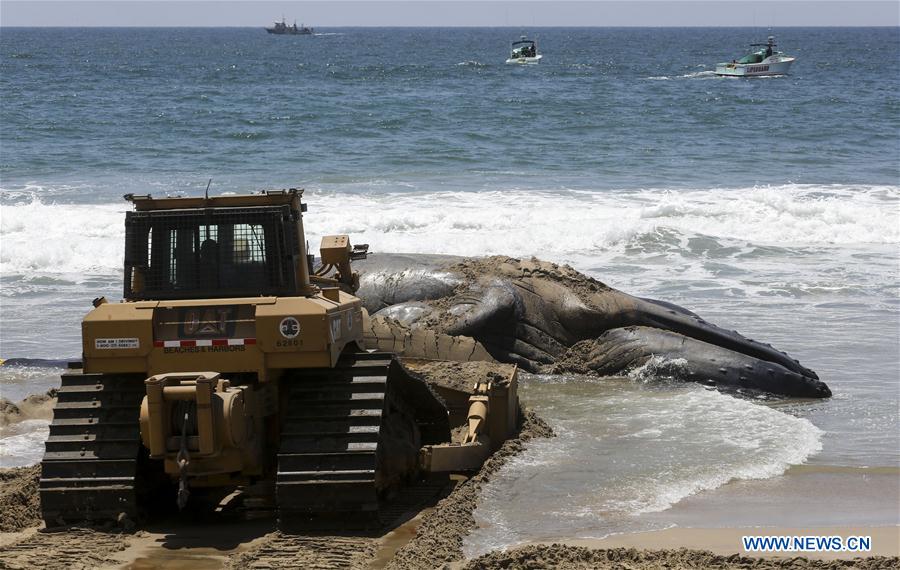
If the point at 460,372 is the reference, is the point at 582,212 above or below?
below

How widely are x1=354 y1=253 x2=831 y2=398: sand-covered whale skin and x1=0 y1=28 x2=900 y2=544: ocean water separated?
316 mm

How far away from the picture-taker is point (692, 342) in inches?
523

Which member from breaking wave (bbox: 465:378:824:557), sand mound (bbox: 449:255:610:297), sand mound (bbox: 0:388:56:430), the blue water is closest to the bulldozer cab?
breaking wave (bbox: 465:378:824:557)

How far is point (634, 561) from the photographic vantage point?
24.9 feet

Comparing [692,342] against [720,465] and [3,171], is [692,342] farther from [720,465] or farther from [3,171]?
[3,171]

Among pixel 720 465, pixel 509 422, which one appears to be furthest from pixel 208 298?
pixel 720 465

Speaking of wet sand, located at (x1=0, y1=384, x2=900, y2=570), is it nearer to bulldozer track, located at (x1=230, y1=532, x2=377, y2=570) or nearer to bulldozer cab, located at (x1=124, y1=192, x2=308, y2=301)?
bulldozer track, located at (x1=230, y1=532, x2=377, y2=570)

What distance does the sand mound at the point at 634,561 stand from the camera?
748cm

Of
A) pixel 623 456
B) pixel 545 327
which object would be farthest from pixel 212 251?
pixel 545 327

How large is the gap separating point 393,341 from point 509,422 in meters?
2.31

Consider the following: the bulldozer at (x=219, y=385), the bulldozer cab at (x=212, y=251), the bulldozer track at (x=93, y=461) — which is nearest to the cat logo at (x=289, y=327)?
the bulldozer at (x=219, y=385)

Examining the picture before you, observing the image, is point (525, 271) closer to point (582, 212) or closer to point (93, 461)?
point (93, 461)

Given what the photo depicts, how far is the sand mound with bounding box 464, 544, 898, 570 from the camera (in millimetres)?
7480

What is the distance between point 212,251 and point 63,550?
2.03 meters
